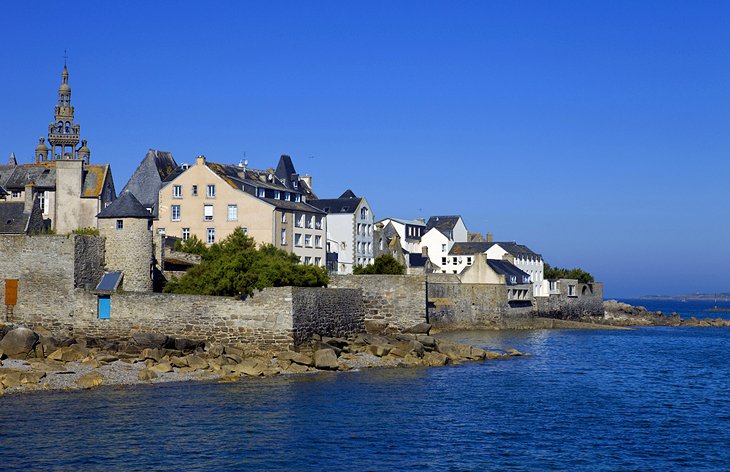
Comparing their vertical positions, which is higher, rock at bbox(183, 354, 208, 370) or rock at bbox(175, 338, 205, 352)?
rock at bbox(175, 338, 205, 352)

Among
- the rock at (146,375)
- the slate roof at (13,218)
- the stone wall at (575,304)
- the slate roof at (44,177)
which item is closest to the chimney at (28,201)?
the slate roof at (13,218)

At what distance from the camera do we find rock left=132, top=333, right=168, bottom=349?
129ft

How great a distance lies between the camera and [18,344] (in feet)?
120

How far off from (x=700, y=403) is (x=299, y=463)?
18966mm

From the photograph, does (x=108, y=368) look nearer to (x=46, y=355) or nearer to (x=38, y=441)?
A: (x=46, y=355)

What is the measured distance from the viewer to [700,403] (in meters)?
35.7

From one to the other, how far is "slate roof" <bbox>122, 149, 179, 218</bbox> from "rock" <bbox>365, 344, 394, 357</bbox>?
3029cm

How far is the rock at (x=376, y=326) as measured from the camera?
50625 millimetres

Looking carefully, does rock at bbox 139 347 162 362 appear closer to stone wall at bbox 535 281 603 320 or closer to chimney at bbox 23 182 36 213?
chimney at bbox 23 182 36 213

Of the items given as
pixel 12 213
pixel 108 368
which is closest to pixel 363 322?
pixel 108 368

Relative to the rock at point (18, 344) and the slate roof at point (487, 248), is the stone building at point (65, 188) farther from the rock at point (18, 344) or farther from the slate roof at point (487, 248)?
the slate roof at point (487, 248)

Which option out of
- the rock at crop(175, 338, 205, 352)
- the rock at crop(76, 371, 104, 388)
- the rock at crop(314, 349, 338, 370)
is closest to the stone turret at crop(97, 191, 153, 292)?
the rock at crop(175, 338, 205, 352)

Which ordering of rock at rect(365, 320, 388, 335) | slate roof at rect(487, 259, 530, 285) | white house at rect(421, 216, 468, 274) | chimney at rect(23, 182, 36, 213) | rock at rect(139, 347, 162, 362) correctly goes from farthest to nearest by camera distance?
white house at rect(421, 216, 468, 274) → slate roof at rect(487, 259, 530, 285) → chimney at rect(23, 182, 36, 213) → rock at rect(365, 320, 388, 335) → rock at rect(139, 347, 162, 362)

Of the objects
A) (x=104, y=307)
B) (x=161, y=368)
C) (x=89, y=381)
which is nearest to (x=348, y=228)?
(x=104, y=307)
